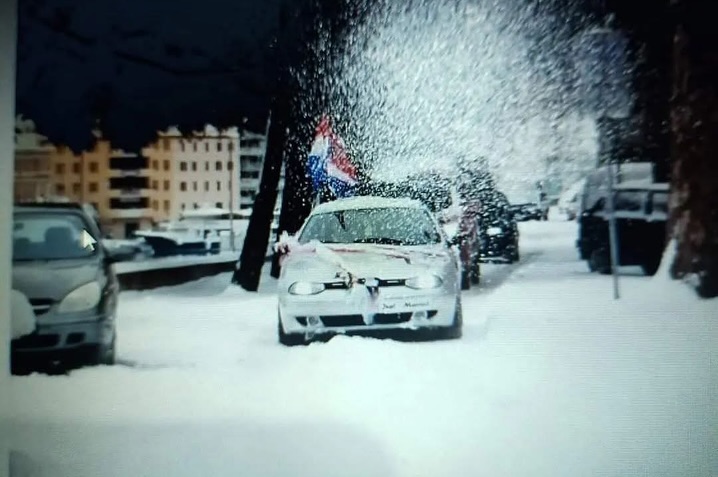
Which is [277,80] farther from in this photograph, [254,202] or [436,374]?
[436,374]

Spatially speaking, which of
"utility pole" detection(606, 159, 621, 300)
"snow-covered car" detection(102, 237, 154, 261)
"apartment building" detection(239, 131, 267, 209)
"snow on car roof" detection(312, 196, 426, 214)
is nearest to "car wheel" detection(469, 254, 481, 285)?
"snow on car roof" detection(312, 196, 426, 214)

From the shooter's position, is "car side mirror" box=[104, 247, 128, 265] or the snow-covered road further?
"car side mirror" box=[104, 247, 128, 265]

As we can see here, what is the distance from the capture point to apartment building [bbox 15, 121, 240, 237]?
5.39 feet

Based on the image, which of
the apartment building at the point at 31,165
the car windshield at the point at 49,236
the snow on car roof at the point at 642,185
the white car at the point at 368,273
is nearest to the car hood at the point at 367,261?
the white car at the point at 368,273

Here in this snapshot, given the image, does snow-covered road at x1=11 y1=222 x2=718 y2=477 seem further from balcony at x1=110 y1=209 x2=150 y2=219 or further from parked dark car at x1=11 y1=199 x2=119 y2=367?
balcony at x1=110 y1=209 x2=150 y2=219

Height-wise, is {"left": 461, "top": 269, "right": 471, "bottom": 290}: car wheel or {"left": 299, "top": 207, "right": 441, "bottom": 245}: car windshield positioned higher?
{"left": 299, "top": 207, "right": 441, "bottom": 245}: car windshield

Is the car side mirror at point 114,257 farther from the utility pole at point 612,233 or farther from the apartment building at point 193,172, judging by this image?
the utility pole at point 612,233

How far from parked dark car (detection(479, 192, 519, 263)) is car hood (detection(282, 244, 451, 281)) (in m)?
0.10

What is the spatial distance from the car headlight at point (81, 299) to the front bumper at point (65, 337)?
0.12ft

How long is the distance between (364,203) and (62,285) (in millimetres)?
802

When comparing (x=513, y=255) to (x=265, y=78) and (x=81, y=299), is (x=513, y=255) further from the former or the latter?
(x=81, y=299)

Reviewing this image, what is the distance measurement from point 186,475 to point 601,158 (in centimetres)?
130

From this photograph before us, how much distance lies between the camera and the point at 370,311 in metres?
1.59

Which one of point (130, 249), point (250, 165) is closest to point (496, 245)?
point (250, 165)
